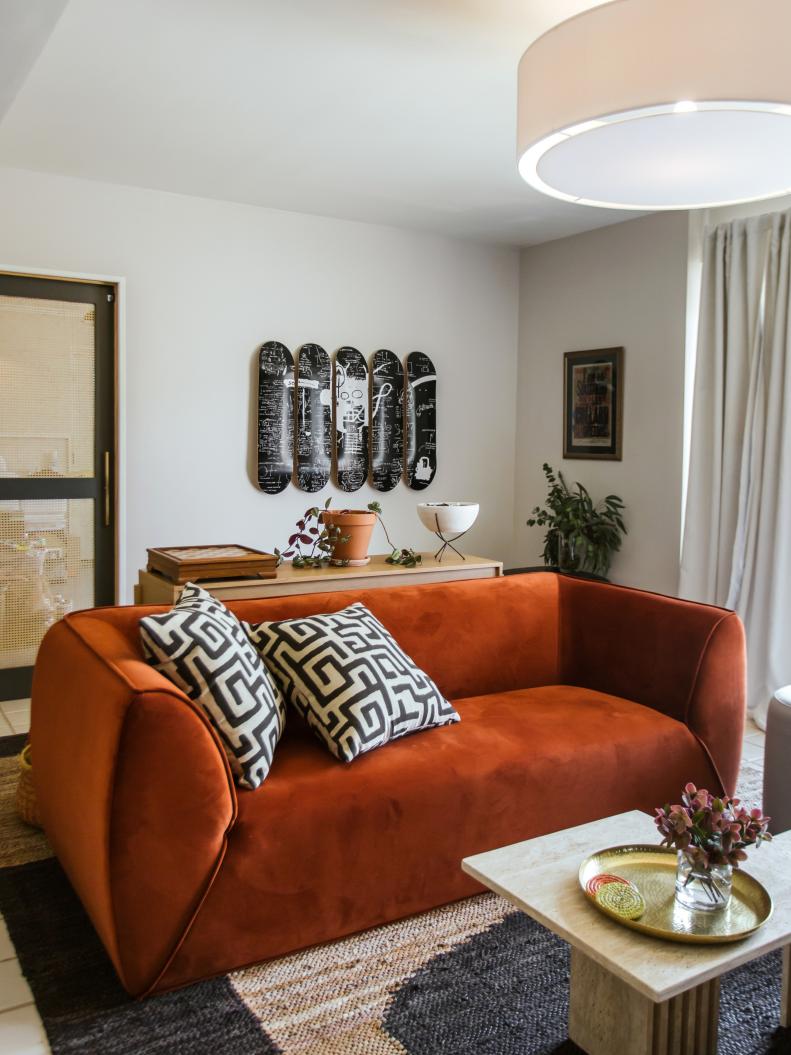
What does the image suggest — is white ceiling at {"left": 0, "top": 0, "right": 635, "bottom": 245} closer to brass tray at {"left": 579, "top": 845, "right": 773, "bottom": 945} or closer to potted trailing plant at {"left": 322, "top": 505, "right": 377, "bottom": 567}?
potted trailing plant at {"left": 322, "top": 505, "right": 377, "bottom": 567}

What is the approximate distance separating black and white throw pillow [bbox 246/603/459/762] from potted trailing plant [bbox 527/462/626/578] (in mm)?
2661

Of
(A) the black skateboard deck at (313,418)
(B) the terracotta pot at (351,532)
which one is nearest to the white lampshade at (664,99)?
(B) the terracotta pot at (351,532)

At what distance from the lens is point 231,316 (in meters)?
4.81

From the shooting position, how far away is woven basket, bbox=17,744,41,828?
9.11ft

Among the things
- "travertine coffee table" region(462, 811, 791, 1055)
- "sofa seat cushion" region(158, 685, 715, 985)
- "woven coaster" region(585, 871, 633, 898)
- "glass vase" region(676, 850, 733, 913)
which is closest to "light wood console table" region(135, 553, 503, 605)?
"sofa seat cushion" region(158, 685, 715, 985)

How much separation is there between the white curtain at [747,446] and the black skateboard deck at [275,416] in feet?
7.09

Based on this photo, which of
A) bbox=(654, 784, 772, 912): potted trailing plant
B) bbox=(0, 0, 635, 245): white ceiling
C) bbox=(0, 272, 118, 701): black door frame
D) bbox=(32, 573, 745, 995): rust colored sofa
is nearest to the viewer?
bbox=(654, 784, 772, 912): potted trailing plant

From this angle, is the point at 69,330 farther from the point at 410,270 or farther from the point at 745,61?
the point at 745,61

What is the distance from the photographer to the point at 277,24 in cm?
274

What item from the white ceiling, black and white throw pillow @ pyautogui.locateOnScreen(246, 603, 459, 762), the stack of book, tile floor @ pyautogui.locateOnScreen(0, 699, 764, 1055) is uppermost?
the white ceiling

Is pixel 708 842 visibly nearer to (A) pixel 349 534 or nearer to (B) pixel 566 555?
(A) pixel 349 534

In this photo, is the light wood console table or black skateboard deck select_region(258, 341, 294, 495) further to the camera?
black skateboard deck select_region(258, 341, 294, 495)

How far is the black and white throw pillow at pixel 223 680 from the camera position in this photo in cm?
213

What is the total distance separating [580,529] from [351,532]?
215 cm
